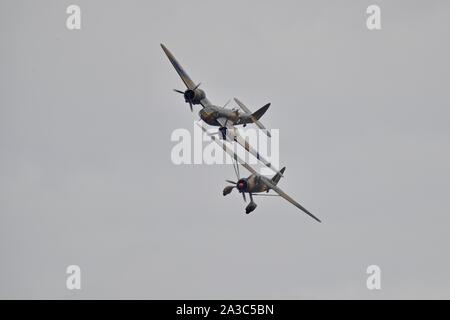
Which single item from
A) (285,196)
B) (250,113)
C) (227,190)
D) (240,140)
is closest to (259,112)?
(250,113)

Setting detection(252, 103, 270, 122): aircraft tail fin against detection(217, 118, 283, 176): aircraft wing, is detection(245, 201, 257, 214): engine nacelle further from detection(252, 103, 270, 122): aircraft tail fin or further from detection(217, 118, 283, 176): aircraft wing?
detection(252, 103, 270, 122): aircraft tail fin

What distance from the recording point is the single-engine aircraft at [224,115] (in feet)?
417

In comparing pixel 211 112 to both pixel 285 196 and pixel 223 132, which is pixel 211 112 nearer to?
pixel 223 132

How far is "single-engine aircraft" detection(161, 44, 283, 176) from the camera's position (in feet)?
417

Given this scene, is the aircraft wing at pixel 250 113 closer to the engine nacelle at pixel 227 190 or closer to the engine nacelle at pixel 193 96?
the engine nacelle at pixel 193 96

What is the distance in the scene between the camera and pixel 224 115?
5049 inches

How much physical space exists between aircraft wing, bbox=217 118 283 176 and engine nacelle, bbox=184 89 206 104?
274cm

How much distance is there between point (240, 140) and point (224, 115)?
4.11 meters

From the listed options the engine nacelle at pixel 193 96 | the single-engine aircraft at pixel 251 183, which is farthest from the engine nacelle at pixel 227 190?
the engine nacelle at pixel 193 96
